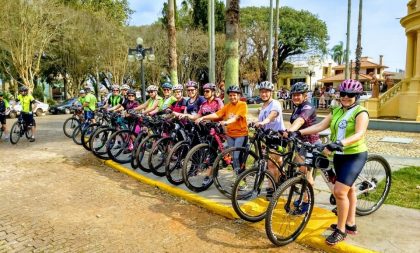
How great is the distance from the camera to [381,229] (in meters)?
4.51

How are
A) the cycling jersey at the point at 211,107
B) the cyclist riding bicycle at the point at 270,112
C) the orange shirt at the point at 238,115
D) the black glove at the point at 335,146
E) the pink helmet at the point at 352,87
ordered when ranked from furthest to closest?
the cycling jersey at the point at 211,107 → the orange shirt at the point at 238,115 → the cyclist riding bicycle at the point at 270,112 → the pink helmet at the point at 352,87 → the black glove at the point at 335,146

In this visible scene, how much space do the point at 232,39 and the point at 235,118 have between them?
12.1 ft

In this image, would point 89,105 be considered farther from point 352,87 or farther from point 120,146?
point 352,87

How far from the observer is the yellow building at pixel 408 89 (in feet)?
55.8

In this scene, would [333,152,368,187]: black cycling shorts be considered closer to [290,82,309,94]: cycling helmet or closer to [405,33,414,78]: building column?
[290,82,309,94]: cycling helmet

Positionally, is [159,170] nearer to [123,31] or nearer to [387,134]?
[387,134]

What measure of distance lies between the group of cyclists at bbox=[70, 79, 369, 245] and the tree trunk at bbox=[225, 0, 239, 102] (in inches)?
66.8

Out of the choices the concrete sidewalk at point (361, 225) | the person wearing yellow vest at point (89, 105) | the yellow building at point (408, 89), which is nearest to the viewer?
the concrete sidewalk at point (361, 225)

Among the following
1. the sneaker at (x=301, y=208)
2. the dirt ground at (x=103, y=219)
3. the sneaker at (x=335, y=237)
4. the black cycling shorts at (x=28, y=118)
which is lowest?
the dirt ground at (x=103, y=219)

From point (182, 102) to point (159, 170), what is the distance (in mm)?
1541

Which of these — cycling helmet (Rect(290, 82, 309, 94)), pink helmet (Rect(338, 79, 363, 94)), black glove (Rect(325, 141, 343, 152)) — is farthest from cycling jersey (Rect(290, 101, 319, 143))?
black glove (Rect(325, 141, 343, 152))

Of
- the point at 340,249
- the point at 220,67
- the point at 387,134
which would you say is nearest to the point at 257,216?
the point at 340,249

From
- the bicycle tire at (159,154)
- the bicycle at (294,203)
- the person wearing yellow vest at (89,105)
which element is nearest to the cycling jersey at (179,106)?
the bicycle tire at (159,154)

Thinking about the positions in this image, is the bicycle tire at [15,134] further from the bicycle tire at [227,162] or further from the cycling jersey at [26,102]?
the bicycle tire at [227,162]
